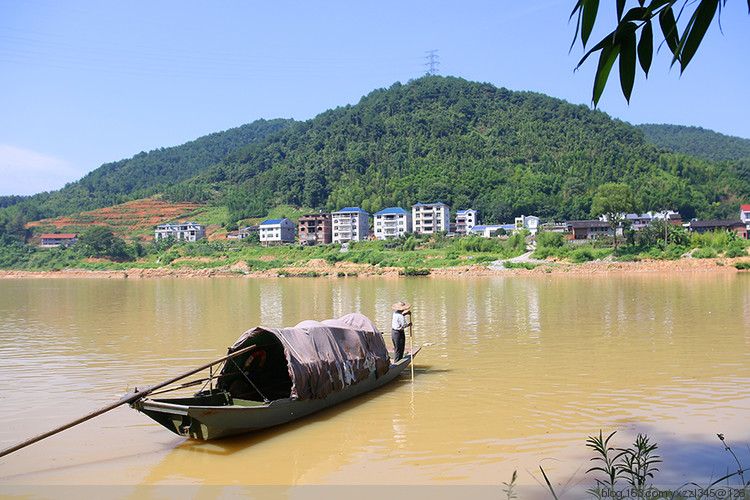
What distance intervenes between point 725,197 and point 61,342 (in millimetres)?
110265

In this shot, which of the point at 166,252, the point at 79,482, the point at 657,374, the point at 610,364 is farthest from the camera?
the point at 166,252

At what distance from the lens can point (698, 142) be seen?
171 metres

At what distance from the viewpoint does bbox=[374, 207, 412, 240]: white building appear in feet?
276

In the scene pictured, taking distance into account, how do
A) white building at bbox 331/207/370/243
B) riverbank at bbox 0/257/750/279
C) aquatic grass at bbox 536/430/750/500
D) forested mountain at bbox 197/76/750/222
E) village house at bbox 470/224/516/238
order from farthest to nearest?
forested mountain at bbox 197/76/750/222 < white building at bbox 331/207/370/243 < village house at bbox 470/224/516/238 < riverbank at bbox 0/257/750/279 < aquatic grass at bbox 536/430/750/500

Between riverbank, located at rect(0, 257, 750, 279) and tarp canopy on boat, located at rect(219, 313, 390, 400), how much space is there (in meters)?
41.5

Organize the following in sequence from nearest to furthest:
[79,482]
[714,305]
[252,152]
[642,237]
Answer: [79,482]
[714,305]
[642,237]
[252,152]

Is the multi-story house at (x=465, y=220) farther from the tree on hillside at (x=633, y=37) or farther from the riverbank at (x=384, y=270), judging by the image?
the tree on hillside at (x=633, y=37)

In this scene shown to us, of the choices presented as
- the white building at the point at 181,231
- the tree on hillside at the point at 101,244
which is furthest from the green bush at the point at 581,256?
the white building at the point at 181,231

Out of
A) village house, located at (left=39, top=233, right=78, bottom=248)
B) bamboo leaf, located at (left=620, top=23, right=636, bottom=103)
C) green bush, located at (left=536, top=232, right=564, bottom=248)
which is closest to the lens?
bamboo leaf, located at (left=620, top=23, right=636, bottom=103)

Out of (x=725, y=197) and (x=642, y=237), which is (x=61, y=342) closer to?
(x=642, y=237)

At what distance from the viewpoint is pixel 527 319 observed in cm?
2045

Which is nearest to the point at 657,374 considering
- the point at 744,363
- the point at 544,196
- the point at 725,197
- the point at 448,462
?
the point at 744,363

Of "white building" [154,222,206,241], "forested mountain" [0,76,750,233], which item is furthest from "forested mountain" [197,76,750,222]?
"white building" [154,222,206,241]

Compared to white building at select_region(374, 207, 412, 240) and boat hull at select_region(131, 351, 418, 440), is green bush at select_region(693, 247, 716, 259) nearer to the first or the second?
white building at select_region(374, 207, 412, 240)
